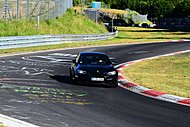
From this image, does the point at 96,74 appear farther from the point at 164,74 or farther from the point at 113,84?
the point at 164,74

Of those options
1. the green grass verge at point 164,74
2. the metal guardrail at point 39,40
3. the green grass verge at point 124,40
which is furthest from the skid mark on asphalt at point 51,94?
the metal guardrail at point 39,40

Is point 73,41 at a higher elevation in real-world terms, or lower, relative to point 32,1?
lower

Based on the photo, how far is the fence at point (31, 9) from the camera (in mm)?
43719

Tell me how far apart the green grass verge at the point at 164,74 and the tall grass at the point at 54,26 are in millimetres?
17578

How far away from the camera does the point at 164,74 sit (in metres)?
21.2

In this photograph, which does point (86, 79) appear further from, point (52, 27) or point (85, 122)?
point (52, 27)

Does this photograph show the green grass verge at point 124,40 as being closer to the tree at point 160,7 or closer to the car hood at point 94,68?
the car hood at point 94,68

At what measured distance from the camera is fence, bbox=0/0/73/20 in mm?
43719

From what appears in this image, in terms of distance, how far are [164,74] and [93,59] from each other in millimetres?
4688

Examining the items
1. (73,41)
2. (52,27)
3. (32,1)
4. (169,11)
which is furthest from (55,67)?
(169,11)

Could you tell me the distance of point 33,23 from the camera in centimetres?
4550

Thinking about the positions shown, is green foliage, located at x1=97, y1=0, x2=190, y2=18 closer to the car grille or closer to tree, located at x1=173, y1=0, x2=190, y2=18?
tree, located at x1=173, y1=0, x2=190, y2=18

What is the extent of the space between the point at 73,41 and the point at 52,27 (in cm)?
540

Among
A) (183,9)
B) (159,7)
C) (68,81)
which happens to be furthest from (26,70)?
(159,7)
